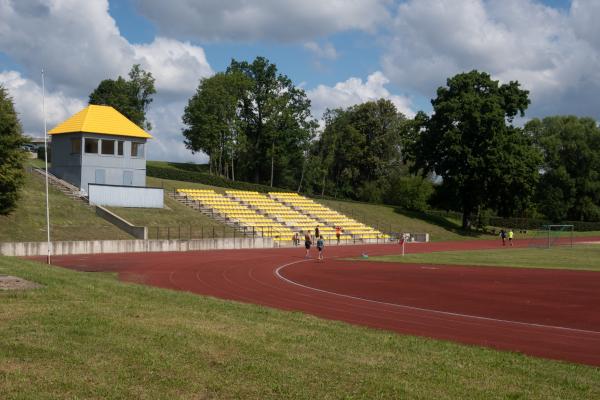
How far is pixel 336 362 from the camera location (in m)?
9.75

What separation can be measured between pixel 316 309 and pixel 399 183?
266 feet

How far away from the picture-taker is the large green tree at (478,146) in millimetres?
74250

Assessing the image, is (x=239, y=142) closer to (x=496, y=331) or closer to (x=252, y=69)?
(x=252, y=69)

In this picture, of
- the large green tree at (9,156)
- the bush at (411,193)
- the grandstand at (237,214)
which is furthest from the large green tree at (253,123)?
the large green tree at (9,156)

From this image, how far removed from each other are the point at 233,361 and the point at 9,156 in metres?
36.9

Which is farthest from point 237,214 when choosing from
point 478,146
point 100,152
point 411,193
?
point 411,193

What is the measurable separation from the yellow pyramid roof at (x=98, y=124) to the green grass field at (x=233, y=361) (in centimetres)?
4444

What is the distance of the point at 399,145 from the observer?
108438 millimetres

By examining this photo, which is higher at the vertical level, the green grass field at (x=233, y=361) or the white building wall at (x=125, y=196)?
the white building wall at (x=125, y=196)

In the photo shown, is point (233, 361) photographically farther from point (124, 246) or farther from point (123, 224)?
point (123, 224)

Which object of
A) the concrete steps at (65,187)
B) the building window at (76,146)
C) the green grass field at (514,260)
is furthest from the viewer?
the building window at (76,146)

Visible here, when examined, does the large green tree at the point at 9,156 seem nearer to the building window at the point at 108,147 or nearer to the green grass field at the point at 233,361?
the building window at the point at 108,147

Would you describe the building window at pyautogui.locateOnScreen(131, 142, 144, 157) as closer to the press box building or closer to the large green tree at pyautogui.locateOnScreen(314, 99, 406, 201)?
the press box building

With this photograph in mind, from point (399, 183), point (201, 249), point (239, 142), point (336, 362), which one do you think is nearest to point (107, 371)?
point (336, 362)
